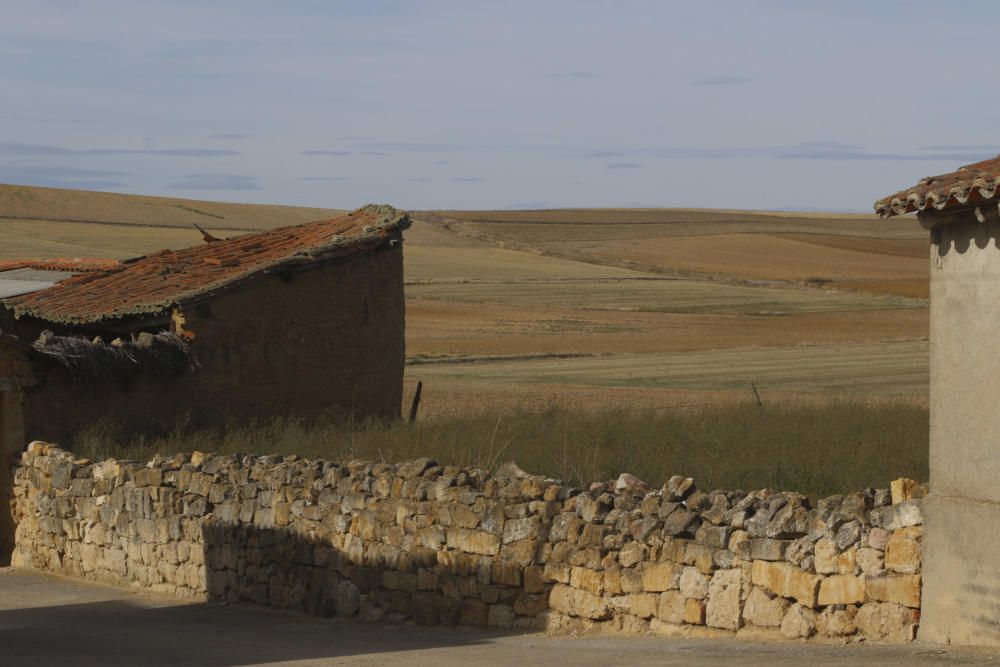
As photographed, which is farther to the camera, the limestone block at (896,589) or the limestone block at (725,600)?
the limestone block at (725,600)

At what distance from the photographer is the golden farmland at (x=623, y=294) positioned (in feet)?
100

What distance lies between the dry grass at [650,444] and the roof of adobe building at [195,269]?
1972 millimetres

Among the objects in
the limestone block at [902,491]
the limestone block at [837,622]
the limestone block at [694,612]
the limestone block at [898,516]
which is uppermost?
the limestone block at [902,491]

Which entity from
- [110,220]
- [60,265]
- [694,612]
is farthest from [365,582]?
[110,220]

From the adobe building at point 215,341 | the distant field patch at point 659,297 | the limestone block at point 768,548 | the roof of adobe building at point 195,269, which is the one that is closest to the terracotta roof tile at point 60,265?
the roof of adobe building at point 195,269

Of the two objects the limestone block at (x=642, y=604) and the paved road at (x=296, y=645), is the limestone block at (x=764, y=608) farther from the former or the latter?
the limestone block at (x=642, y=604)

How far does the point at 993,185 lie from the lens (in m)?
7.09

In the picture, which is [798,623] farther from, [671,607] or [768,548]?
[671,607]

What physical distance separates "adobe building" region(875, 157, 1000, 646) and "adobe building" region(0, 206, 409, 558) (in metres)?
11.0

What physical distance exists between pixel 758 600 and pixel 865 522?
85 centimetres

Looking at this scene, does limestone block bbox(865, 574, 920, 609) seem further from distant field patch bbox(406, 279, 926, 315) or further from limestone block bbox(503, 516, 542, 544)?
distant field patch bbox(406, 279, 926, 315)

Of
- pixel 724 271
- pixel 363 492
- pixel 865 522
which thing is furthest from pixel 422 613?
pixel 724 271

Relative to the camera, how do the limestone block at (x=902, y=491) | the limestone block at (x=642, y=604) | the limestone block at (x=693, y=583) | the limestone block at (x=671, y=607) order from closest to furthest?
the limestone block at (x=902, y=491), the limestone block at (x=693, y=583), the limestone block at (x=671, y=607), the limestone block at (x=642, y=604)

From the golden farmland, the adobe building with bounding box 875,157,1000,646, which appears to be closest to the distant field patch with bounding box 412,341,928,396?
the golden farmland
